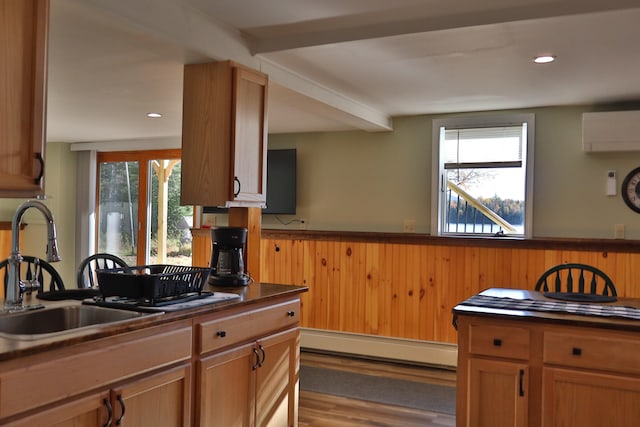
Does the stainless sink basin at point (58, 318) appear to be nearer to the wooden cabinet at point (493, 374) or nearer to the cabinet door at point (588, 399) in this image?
the wooden cabinet at point (493, 374)

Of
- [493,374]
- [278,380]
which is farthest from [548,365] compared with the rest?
[278,380]

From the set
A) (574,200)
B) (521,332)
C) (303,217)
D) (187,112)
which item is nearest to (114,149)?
(303,217)

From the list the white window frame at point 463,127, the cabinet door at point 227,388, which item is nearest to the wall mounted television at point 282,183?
the white window frame at point 463,127

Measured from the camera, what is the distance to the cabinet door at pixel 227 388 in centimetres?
233

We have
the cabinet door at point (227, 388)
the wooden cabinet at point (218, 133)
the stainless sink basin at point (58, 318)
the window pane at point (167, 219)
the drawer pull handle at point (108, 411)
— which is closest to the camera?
the drawer pull handle at point (108, 411)

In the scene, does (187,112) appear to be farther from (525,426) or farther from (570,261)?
(570,261)

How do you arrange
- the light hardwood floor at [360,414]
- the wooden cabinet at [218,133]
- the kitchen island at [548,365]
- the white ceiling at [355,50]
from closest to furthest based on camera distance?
1. the kitchen island at [548,365]
2. the white ceiling at [355,50]
3. the wooden cabinet at [218,133]
4. the light hardwood floor at [360,414]

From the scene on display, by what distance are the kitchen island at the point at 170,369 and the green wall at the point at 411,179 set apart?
2.38 metres

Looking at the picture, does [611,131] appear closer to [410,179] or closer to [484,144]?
[484,144]

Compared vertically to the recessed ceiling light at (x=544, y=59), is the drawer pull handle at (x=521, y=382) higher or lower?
lower

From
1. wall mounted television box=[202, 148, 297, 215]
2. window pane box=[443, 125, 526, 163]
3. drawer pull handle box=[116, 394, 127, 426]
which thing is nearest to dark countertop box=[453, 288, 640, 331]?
drawer pull handle box=[116, 394, 127, 426]

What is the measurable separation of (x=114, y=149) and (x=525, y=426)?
5.48 meters

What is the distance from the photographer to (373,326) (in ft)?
16.8

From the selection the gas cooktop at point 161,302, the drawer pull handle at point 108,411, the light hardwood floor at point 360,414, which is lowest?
the light hardwood floor at point 360,414
